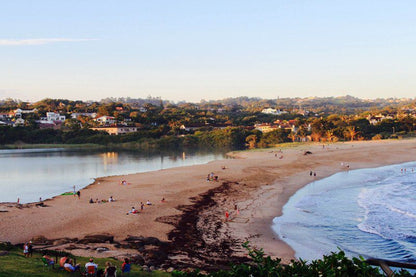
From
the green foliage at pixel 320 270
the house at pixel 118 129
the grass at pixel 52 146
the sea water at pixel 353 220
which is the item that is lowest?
the grass at pixel 52 146

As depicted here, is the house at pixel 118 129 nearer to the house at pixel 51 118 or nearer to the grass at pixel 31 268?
the house at pixel 51 118

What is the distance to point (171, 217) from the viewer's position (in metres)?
20.1

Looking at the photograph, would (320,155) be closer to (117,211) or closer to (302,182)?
(302,182)

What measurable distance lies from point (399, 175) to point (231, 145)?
4853 cm

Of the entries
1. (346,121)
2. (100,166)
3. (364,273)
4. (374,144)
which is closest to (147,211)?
(364,273)

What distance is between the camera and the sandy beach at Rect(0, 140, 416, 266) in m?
15.0

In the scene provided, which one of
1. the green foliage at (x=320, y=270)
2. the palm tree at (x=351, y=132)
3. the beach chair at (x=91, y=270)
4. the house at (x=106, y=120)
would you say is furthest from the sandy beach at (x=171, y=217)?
the house at (x=106, y=120)

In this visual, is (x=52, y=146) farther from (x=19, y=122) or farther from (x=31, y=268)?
(x=31, y=268)

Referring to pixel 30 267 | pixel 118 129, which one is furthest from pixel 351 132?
pixel 30 267

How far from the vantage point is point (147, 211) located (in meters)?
21.3

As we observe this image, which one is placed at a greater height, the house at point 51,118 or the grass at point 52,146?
the house at point 51,118

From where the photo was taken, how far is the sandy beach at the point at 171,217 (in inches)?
590

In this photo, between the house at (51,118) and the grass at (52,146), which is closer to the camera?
the grass at (52,146)

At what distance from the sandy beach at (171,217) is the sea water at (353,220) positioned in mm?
1068
